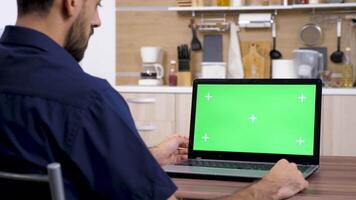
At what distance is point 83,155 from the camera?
84 centimetres

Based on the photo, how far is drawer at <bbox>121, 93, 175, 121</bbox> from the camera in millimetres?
3672

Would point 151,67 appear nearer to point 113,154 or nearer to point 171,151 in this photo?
point 171,151

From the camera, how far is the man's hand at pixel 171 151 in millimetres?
1571

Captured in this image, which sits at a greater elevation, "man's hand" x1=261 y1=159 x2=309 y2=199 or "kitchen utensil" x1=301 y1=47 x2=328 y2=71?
"kitchen utensil" x1=301 y1=47 x2=328 y2=71

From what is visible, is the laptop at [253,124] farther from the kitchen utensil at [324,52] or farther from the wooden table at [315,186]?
the kitchen utensil at [324,52]

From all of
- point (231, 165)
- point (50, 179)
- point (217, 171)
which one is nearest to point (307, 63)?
point (231, 165)

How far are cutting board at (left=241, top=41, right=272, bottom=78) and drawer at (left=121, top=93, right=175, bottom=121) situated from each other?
0.64 metres

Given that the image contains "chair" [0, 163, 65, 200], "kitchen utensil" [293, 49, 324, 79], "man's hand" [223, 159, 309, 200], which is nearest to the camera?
"chair" [0, 163, 65, 200]

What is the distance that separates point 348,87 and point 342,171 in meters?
2.11

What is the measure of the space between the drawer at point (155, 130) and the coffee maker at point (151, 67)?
0.31 m

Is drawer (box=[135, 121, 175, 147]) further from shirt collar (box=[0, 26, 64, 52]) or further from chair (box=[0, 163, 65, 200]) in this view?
chair (box=[0, 163, 65, 200])

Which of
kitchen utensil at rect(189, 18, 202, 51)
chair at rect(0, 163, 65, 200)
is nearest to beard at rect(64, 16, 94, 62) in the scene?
chair at rect(0, 163, 65, 200)

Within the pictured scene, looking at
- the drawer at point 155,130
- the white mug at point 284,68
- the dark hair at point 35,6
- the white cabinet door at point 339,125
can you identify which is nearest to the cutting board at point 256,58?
the white mug at point 284,68

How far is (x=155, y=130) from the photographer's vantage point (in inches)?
147
